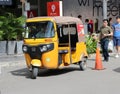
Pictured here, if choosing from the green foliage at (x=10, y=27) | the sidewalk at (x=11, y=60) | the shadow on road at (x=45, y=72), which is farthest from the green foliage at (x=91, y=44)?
the shadow on road at (x=45, y=72)

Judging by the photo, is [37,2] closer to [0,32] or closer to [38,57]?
[0,32]

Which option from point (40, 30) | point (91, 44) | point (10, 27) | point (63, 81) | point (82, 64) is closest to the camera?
point (63, 81)

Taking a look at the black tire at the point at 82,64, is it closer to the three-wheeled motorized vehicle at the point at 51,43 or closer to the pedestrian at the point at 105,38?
the three-wheeled motorized vehicle at the point at 51,43

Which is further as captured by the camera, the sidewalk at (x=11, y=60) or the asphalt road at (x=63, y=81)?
the sidewalk at (x=11, y=60)

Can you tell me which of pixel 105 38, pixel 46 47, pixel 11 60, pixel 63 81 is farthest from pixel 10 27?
pixel 63 81

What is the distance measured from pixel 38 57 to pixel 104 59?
540 cm

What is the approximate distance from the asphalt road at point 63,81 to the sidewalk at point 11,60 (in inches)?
14.7

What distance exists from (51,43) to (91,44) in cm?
806

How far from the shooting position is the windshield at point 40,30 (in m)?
14.9

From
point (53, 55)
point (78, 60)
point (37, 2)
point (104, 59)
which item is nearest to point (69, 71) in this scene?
point (78, 60)

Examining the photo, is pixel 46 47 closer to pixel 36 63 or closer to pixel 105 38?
pixel 36 63

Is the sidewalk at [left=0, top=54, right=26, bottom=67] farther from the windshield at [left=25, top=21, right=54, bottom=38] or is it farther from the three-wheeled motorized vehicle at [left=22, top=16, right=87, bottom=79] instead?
the windshield at [left=25, top=21, right=54, bottom=38]

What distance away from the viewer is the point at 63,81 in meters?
13.9

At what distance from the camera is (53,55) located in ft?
48.6
